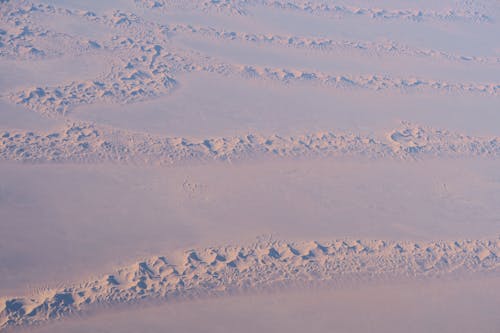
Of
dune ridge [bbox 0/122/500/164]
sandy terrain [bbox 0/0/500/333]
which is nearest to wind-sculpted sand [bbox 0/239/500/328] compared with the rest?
sandy terrain [bbox 0/0/500/333]

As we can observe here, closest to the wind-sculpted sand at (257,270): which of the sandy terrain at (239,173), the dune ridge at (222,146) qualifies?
the sandy terrain at (239,173)

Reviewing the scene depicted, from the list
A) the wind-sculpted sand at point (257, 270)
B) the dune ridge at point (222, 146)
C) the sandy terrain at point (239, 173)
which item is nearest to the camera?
the wind-sculpted sand at point (257, 270)

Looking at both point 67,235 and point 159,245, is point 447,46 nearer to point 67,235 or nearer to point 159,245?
point 159,245

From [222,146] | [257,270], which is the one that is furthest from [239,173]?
[257,270]

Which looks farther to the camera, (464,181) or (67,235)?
(464,181)

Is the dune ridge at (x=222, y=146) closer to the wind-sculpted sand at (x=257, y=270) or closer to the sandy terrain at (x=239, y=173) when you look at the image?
the sandy terrain at (x=239, y=173)

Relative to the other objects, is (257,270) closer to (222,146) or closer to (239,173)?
(239,173)

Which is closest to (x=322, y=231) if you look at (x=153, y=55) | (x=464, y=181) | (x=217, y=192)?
(x=217, y=192)

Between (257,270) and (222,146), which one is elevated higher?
(222,146)
